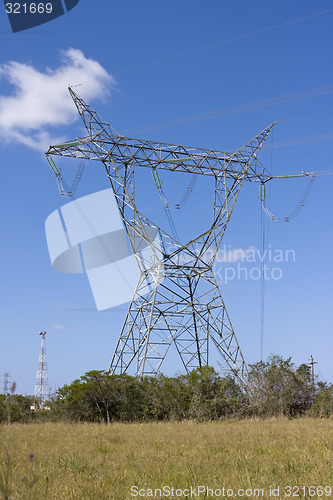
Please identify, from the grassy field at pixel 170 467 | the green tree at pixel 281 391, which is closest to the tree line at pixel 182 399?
the green tree at pixel 281 391

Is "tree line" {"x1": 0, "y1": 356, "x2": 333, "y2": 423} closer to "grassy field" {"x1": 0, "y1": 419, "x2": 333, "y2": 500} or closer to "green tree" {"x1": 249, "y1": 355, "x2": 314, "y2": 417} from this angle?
"green tree" {"x1": 249, "y1": 355, "x2": 314, "y2": 417}

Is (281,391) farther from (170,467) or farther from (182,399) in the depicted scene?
(170,467)

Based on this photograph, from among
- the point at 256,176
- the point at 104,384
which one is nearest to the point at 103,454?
the point at 104,384

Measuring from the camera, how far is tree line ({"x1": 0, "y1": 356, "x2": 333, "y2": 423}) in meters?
22.5

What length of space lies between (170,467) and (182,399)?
53.7 ft

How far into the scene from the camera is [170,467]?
24.6 ft

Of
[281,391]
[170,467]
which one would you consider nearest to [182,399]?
[281,391]

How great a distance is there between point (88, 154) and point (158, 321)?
9.65 m

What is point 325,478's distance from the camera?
633 cm

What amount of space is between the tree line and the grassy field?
11104 mm

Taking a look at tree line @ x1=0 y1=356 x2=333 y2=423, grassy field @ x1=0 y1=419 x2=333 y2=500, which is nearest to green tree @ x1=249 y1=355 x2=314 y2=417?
tree line @ x1=0 y1=356 x2=333 y2=423

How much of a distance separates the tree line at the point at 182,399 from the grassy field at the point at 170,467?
11.1 metres

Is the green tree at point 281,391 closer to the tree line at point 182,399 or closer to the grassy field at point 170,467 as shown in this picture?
the tree line at point 182,399

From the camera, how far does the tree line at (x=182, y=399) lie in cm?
2247
